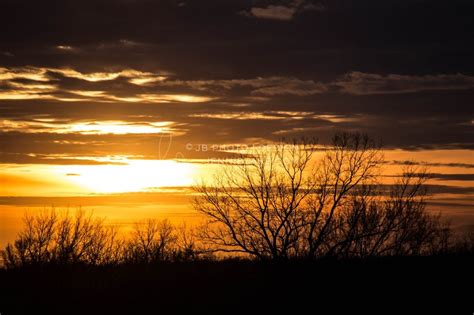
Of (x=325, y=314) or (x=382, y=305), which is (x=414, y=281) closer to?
(x=382, y=305)

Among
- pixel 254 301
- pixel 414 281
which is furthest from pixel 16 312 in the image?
pixel 414 281

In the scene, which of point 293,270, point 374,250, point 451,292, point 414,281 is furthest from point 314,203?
point 451,292

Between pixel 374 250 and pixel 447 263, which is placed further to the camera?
pixel 374 250

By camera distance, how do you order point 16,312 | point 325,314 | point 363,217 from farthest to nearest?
point 363,217 → point 16,312 → point 325,314

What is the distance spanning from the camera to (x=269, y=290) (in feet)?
93.0

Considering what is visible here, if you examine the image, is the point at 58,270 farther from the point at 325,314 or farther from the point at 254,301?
the point at 325,314

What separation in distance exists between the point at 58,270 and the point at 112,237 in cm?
3227

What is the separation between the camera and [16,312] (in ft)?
86.7

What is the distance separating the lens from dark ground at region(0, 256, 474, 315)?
83.8 feet

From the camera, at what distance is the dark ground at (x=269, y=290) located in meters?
25.5

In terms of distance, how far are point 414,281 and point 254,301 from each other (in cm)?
773

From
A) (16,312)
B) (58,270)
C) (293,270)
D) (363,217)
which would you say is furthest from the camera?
(363,217)

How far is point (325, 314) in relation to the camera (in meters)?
24.5

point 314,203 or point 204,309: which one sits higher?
point 314,203
